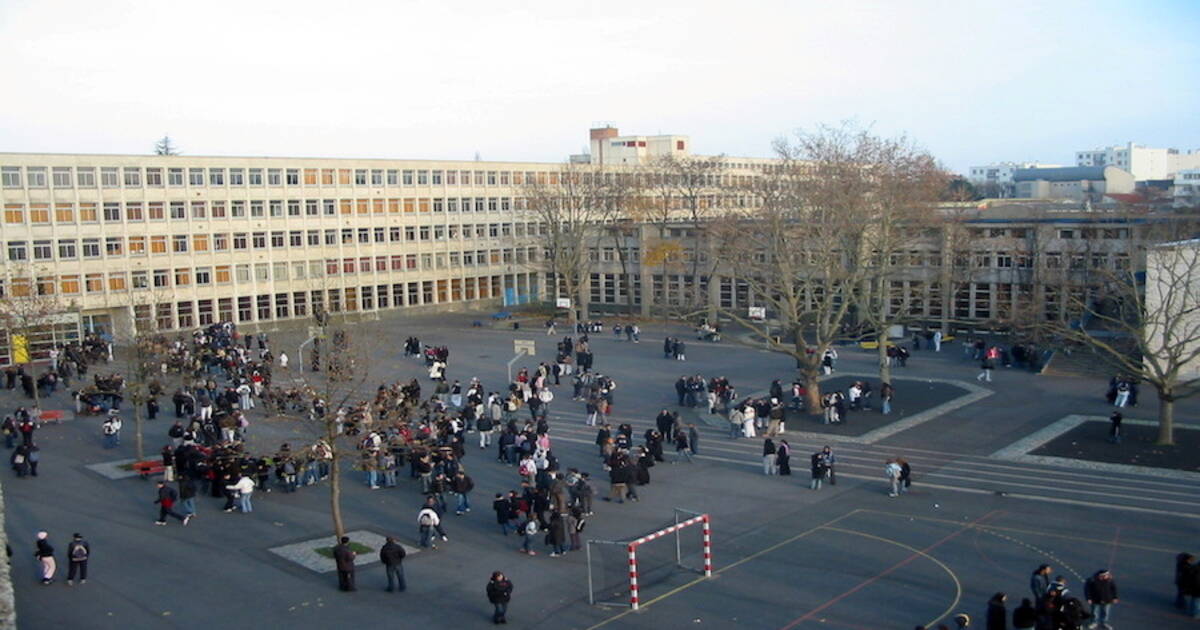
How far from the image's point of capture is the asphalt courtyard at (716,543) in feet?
62.0

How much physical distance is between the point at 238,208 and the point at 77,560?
54724 mm

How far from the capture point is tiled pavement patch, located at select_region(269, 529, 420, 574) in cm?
2203

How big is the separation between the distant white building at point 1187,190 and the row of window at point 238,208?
5338cm

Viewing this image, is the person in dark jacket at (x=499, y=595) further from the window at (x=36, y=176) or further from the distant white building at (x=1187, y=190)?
the distant white building at (x=1187, y=190)

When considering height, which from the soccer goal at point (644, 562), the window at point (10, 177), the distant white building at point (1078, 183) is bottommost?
the soccer goal at point (644, 562)

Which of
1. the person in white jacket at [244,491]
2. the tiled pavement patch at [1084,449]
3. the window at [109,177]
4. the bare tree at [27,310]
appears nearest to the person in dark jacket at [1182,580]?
the tiled pavement patch at [1084,449]

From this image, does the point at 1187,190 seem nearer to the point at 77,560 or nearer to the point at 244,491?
the point at 244,491

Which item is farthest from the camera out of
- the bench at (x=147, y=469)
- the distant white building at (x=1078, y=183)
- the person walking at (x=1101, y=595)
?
the distant white building at (x=1078, y=183)

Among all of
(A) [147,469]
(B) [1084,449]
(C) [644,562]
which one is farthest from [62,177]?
(B) [1084,449]

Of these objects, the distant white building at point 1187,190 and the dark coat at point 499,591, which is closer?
the dark coat at point 499,591

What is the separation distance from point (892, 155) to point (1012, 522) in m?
30.1

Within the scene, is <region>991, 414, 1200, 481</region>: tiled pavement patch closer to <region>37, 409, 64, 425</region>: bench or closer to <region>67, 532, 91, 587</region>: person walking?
<region>67, 532, 91, 587</region>: person walking

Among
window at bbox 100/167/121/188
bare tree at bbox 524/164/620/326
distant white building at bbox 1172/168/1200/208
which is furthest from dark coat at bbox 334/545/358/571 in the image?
distant white building at bbox 1172/168/1200/208

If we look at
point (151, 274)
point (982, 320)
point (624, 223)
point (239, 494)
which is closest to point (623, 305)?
point (624, 223)
